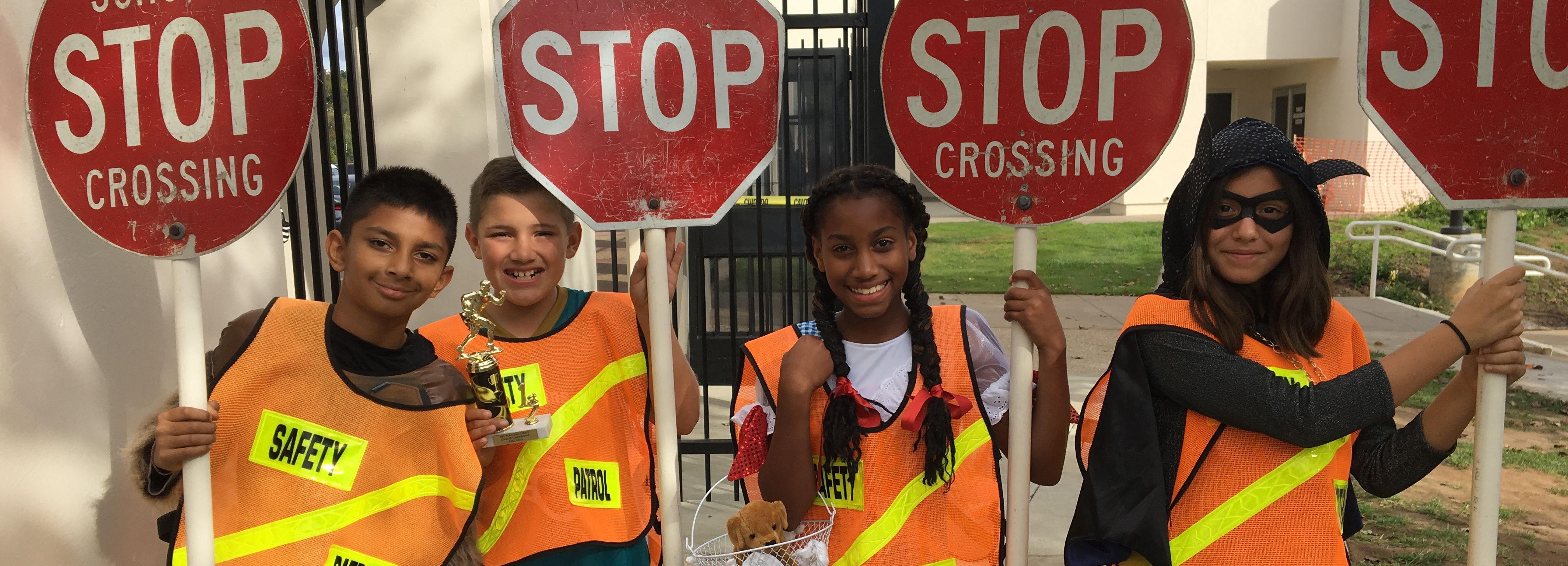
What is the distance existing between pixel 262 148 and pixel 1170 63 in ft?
5.31

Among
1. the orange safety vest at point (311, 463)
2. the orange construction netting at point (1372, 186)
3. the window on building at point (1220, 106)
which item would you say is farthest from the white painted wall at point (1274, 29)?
the orange safety vest at point (311, 463)

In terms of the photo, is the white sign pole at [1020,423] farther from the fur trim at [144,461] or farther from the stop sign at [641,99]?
the fur trim at [144,461]

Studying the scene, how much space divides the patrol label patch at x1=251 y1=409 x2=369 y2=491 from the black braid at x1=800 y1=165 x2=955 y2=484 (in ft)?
2.91

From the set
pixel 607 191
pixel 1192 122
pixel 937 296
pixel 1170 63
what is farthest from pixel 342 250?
pixel 1192 122

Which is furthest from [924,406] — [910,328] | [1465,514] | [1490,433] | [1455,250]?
[1455,250]

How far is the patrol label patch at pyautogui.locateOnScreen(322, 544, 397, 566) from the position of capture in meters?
1.93

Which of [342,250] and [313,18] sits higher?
→ [313,18]

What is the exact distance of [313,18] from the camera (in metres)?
3.17

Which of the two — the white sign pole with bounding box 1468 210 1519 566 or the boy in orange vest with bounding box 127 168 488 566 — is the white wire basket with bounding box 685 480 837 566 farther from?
the white sign pole with bounding box 1468 210 1519 566

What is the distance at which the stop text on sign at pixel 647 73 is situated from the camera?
1.96 meters

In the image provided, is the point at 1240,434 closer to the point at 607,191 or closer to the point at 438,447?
the point at 607,191

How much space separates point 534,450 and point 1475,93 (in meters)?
1.94

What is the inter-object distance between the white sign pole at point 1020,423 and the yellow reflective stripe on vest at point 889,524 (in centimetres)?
17

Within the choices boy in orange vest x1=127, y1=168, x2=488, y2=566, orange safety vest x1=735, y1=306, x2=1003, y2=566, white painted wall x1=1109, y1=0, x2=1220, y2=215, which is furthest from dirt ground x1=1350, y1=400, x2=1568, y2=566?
white painted wall x1=1109, y1=0, x2=1220, y2=215
